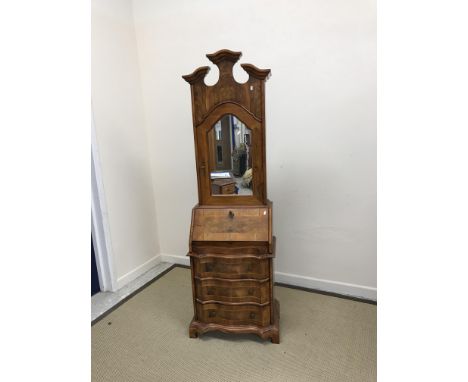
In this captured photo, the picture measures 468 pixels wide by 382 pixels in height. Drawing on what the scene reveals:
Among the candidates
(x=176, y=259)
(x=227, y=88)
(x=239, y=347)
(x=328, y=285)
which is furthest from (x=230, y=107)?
(x=176, y=259)

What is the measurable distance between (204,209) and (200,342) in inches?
30.4

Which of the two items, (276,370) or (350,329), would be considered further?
(350,329)

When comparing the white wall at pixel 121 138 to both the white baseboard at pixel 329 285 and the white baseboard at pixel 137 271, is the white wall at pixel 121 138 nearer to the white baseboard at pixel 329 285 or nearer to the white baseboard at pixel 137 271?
the white baseboard at pixel 137 271

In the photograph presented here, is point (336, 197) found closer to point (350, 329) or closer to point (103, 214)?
point (350, 329)

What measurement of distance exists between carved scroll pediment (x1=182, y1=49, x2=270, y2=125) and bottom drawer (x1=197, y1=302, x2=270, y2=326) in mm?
1039

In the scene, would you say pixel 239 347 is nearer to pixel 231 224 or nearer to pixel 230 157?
pixel 231 224

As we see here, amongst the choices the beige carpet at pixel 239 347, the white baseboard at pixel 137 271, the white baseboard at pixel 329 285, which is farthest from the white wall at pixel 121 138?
the white baseboard at pixel 329 285

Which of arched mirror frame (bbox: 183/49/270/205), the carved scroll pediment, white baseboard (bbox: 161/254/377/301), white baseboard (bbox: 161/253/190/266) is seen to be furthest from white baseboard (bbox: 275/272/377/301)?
the carved scroll pediment

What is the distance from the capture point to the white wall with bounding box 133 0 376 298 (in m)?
1.81

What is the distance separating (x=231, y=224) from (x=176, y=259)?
1.31 meters

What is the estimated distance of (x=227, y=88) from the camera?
150cm

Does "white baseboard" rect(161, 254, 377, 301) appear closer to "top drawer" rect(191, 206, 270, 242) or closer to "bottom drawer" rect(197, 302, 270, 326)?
"bottom drawer" rect(197, 302, 270, 326)
